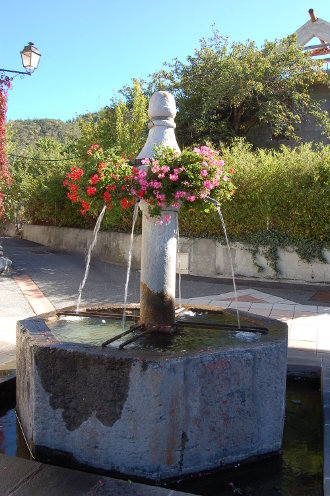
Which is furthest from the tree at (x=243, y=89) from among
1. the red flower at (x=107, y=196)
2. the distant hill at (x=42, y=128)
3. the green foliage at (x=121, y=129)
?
the distant hill at (x=42, y=128)

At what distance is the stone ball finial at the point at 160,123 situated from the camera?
10.9 feet

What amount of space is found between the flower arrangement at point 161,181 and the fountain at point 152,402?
0.99 metres

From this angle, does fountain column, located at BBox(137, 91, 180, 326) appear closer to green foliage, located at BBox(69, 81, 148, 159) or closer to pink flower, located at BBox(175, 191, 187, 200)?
pink flower, located at BBox(175, 191, 187, 200)

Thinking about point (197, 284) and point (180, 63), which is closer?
point (197, 284)

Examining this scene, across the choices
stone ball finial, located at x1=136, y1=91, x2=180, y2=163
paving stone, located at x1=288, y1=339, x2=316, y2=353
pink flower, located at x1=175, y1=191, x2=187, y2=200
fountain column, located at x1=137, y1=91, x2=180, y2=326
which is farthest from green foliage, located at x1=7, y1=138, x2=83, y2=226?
pink flower, located at x1=175, y1=191, x2=187, y2=200

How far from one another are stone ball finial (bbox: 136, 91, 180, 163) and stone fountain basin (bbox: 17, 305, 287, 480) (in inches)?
59.0

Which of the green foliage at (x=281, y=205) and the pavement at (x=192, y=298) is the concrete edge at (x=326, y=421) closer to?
the pavement at (x=192, y=298)

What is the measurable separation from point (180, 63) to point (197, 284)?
30.8ft

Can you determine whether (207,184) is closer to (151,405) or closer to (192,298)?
(151,405)

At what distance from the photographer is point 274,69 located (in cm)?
1395

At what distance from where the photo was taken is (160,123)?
3371mm

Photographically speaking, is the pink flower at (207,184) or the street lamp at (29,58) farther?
the street lamp at (29,58)

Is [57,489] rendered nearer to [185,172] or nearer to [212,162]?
[185,172]

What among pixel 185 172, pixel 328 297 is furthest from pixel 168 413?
pixel 328 297
